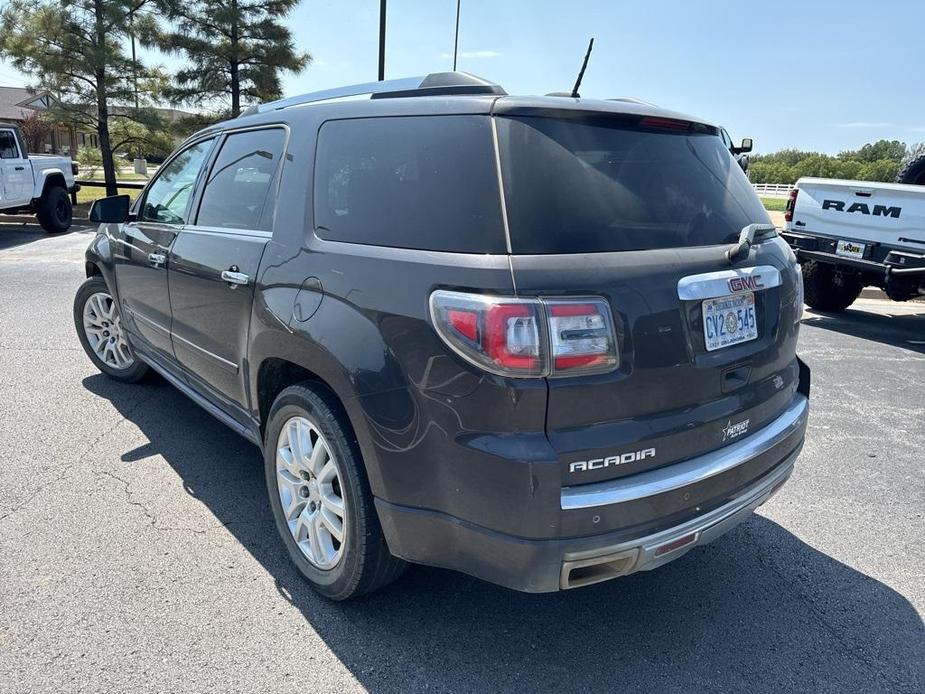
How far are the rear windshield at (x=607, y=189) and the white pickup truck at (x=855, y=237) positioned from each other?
209 inches

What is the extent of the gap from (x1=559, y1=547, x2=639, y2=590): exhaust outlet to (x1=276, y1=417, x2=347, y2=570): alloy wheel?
813mm

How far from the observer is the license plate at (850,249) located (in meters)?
6.97

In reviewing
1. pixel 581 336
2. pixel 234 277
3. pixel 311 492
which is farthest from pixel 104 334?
pixel 581 336

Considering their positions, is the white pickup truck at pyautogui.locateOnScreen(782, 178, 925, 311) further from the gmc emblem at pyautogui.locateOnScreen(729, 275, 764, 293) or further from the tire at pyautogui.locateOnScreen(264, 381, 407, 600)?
the tire at pyautogui.locateOnScreen(264, 381, 407, 600)

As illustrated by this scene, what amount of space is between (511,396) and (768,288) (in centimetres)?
116

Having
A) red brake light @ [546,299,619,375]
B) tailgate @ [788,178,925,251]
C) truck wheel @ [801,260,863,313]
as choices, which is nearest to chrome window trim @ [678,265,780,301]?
red brake light @ [546,299,619,375]

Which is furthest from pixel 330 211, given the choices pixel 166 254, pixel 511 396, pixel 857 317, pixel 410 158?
pixel 857 317

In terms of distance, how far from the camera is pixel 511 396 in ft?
5.98

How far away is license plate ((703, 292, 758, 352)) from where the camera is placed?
6.98 feet

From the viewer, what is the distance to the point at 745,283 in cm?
224

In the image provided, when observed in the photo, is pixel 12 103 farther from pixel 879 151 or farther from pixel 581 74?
pixel 879 151

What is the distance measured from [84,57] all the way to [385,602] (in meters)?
19.6

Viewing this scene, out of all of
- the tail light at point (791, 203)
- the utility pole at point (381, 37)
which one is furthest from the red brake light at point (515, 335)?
the utility pole at point (381, 37)

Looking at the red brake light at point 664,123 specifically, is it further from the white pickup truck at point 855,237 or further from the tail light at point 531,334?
the white pickup truck at point 855,237
